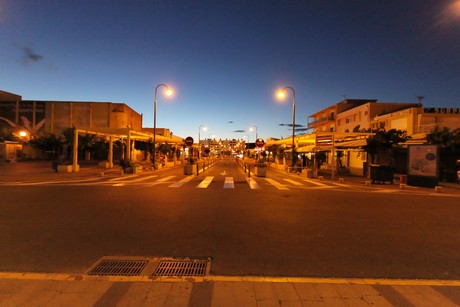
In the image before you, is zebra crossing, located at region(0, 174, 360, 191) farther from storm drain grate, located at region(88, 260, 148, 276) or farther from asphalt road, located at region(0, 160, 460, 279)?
storm drain grate, located at region(88, 260, 148, 276)

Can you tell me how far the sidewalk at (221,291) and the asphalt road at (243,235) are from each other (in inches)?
14.3

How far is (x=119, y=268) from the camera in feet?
15.9

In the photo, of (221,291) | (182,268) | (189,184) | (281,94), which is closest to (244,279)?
(221,291)

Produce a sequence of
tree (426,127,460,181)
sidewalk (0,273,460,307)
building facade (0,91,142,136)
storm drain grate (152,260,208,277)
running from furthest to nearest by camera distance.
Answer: building facade (0,91,142,136) → tree (426,127,460,181) → storm drain grate (152,260,208,277) → sidewalk (0,273,460,307)

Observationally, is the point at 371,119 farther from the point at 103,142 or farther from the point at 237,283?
the point at 237,283

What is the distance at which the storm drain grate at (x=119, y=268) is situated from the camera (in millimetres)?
4637

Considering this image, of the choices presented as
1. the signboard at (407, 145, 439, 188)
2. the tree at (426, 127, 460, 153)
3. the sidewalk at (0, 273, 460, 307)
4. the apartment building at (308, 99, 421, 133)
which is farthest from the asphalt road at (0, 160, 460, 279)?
the apartment building at (308, 99, 421, 133)

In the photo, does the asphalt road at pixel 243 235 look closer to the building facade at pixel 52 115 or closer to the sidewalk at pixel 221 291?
the sidewalk at pixel 221 291

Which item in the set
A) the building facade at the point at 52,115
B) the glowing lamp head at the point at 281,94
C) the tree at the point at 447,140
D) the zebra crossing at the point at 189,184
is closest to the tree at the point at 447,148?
the tree at the point at 447,140

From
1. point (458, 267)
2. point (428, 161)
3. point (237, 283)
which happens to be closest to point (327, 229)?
point (458, 267)

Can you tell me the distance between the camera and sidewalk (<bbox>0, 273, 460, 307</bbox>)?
376 cm

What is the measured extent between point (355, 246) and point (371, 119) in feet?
141

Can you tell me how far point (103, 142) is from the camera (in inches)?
1671

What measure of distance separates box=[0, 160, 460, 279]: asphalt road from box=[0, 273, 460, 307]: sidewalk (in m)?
0.36
